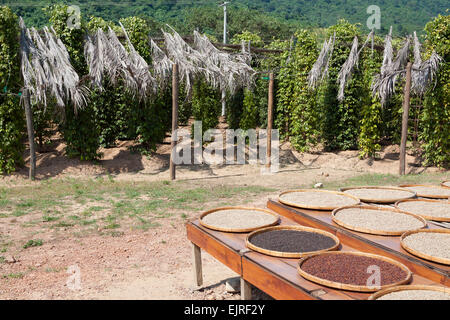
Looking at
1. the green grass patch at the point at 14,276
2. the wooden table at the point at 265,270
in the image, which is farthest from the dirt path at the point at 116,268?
the wooden table at the point at 265,270

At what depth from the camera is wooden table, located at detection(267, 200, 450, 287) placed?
3123 mm

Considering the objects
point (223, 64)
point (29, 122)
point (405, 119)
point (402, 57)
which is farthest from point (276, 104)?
point (29, 122)

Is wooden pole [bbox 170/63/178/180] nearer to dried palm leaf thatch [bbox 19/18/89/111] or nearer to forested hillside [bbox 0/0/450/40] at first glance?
dried palm leaf thatch [bbox 19/18/89/111]

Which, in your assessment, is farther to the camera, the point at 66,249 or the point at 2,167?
the point at 2,167

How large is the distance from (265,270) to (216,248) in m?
0.85

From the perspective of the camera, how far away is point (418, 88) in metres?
11.5

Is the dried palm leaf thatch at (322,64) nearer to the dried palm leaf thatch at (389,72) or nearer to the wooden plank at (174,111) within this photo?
the dried palm leaf thatch at (389,72)

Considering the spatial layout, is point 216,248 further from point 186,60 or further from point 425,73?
point 425,73

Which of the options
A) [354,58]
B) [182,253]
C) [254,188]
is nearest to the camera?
[182,253]

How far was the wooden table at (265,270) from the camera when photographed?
2.86 meters

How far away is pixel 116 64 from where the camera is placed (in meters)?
11.5

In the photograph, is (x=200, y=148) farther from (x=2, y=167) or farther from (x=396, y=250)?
(x=396, y=250)

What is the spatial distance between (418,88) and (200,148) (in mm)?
6910

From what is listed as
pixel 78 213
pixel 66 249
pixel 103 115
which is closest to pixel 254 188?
pixel 78 213
